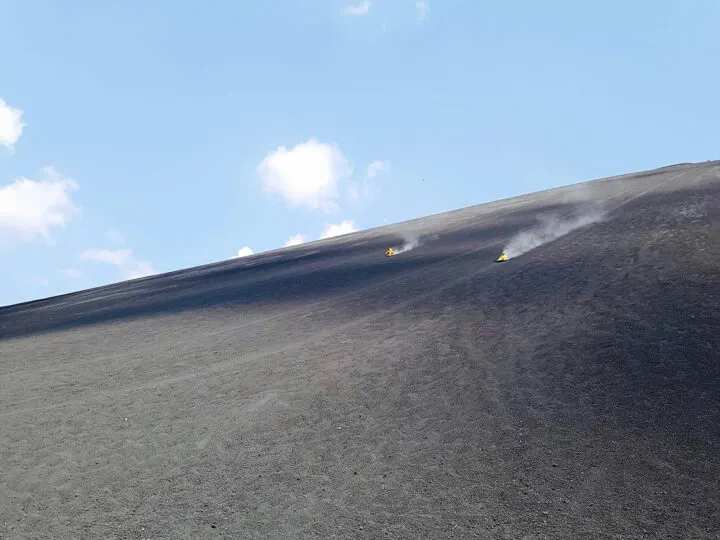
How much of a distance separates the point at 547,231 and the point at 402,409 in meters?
14.4

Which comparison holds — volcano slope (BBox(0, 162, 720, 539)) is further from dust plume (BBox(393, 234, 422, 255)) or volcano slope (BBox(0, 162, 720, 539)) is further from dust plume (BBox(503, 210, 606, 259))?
dust plume (BBox(393, 234, 422, 255))

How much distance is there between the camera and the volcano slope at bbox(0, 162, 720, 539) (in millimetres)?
6406

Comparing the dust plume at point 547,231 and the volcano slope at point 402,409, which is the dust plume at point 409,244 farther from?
the volcano slope at point 402,409

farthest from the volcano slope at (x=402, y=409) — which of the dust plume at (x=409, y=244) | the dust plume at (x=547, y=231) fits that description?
the dust plume at (x=409, y=244)

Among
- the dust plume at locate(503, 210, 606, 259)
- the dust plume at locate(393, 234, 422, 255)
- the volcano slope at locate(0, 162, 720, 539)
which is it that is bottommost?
the volcano slope at locate(0, 162, 720, 539)

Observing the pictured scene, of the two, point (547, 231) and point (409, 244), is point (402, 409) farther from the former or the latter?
point (409, 244)

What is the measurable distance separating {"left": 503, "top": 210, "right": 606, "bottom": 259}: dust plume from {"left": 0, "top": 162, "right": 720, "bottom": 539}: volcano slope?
1.89 m

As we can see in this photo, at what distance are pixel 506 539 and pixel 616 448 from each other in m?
2.32

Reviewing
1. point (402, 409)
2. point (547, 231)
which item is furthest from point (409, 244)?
point (402, 409)

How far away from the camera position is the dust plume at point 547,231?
1961 centimetres

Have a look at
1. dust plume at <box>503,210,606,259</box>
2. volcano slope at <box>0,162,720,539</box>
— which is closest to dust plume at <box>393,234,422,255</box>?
dust plume at <box>503,210,606,259</box>

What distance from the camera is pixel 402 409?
8969mm

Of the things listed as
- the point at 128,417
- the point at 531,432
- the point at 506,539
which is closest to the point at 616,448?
the point at 531,432

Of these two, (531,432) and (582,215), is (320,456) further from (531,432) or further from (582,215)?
(582,215)
